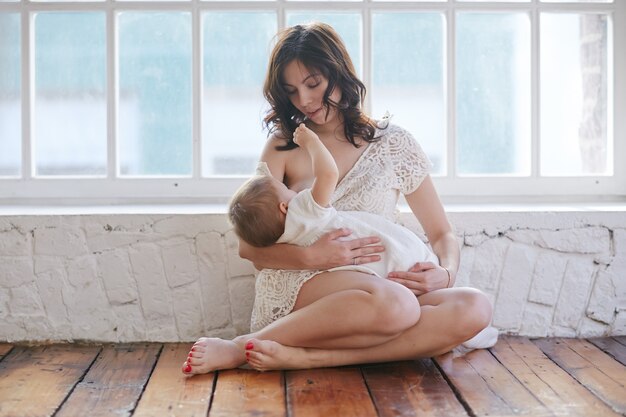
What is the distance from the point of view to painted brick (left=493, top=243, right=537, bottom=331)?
2916mm

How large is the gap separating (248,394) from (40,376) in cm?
66

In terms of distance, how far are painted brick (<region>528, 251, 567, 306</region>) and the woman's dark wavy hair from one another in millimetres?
761

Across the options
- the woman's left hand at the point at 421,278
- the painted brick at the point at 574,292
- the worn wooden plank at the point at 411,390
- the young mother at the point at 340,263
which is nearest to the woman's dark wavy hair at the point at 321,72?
the young mother at the point at 340,263

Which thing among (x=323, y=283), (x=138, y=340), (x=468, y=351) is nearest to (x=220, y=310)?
(x=138, y=340)

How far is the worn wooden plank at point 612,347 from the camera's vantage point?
2.66 metres

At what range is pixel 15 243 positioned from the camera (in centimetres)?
288

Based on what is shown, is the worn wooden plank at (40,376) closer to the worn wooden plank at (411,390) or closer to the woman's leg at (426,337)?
the woman's leg at (426,337)

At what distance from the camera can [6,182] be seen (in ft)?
10.6

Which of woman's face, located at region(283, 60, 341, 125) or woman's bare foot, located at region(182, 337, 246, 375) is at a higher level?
woman's face, located at region(283, 60, 341, 125)

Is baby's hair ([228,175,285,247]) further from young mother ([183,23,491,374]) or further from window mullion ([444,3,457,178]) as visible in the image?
window mullion ([444,3,457,178])

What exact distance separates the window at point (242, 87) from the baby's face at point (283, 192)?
78 cm

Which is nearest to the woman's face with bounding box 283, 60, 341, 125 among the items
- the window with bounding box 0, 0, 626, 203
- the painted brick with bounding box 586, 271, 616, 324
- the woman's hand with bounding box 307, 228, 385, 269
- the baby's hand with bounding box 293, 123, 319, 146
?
the baby's hand with bounding box 293, 123, 319, 146

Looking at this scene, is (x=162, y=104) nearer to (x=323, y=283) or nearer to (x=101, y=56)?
(x=101, y=56)

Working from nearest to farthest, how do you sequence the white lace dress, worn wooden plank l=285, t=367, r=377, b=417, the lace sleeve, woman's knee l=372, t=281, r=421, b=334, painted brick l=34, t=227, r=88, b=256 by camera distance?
1. worn wooden plank l=285, t=367, r=377, b=417
2. woman's knee l=372, t=281, r=421, b=334
3. the white lace dress
4. the lace sleeve
5. painted brick l=34, t=227, r=88, b=256
